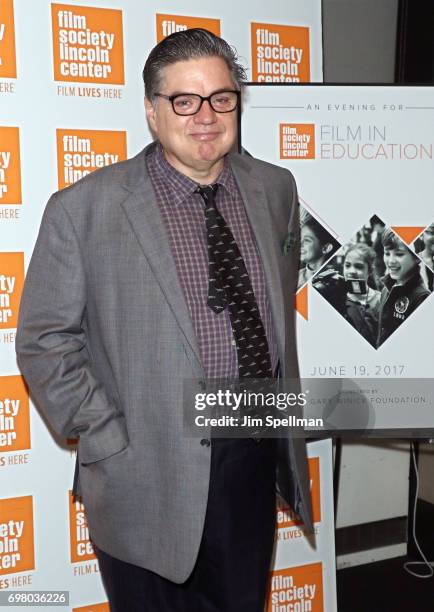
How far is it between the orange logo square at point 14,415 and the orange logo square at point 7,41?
983mm

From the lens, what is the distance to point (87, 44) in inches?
95.1

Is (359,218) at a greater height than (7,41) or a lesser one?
lesser

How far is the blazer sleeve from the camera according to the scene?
5.95 ft

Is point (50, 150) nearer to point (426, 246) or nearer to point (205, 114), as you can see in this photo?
point (205, 114)

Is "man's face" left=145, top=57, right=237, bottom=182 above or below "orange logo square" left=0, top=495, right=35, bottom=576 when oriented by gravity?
above

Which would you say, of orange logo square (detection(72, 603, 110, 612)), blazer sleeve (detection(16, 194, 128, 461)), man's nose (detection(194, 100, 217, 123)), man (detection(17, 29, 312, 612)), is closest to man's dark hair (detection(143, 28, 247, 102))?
man (detection(17, 29, 312, 612))

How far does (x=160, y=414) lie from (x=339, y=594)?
1.79 meters

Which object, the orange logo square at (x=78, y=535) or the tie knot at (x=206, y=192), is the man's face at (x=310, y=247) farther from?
the orange logo square at (x=78, y=535)

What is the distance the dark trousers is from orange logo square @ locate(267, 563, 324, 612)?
2.71ft

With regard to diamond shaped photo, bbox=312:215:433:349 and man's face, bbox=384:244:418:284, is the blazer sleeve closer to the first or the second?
diamond shaped photo, bbox=312:215:433:349

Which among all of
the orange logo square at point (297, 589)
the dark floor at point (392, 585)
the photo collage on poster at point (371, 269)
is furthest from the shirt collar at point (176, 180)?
the dark floor at point (392, 585)

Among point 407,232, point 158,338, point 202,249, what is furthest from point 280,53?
point 158,338

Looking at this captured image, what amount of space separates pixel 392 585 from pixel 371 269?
1539 millimetres

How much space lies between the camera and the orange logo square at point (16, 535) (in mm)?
2383
